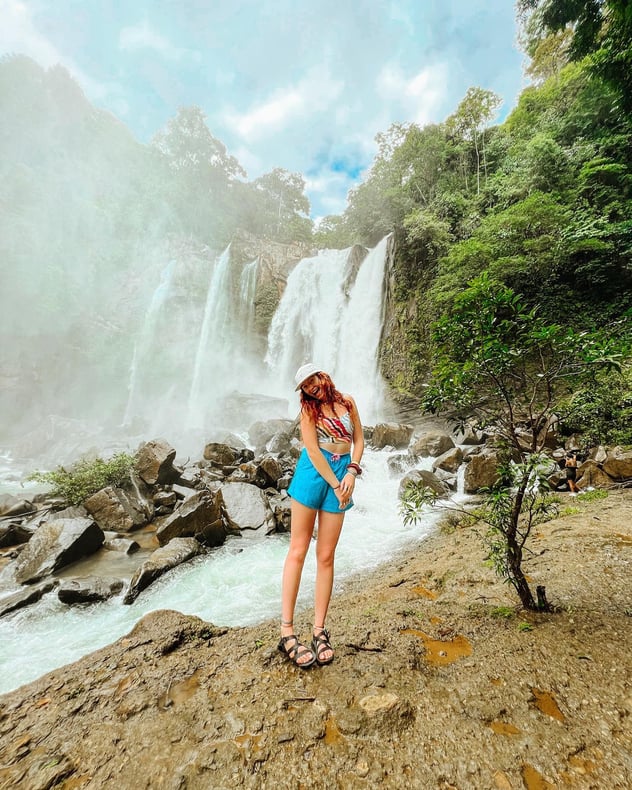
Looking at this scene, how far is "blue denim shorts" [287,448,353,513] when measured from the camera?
6.32 feet

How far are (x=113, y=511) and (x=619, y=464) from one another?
1031 cm

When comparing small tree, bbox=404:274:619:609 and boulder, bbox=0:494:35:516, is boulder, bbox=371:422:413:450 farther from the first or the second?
boulder, bbox=0:494:35:516

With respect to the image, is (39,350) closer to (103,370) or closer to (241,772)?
(103,370)

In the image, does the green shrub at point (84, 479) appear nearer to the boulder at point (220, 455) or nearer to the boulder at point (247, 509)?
the boulder at point (247, 509)

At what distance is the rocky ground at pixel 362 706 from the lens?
1.25 m

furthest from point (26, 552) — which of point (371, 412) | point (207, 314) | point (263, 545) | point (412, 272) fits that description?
point (207, 314)

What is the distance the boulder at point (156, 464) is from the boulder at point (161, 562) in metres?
3.55

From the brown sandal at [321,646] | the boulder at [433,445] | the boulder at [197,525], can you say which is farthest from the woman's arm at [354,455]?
the boulder at [433,445]

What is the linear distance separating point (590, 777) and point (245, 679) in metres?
1.61

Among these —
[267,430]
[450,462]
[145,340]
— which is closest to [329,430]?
[450,462]

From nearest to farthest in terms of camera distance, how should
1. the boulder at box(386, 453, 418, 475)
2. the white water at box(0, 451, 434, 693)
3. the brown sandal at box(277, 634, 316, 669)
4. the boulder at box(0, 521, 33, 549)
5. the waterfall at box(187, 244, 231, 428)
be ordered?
the brown sandal at box(277, 634, 316, 669)
the white water at box(0, 451, 434, 693)
the boulder at box(0, 521, 33, 549)
the boulder at box(386, 453, 418, 475)
the waterfall at box(187, 244, 231, 428)

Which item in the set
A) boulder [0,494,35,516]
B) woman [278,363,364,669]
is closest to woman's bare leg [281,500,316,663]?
woman [278,363,364,669]

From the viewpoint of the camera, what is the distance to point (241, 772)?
1261 millimetres

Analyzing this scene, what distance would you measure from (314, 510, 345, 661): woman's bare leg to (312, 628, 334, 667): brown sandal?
1 cm
